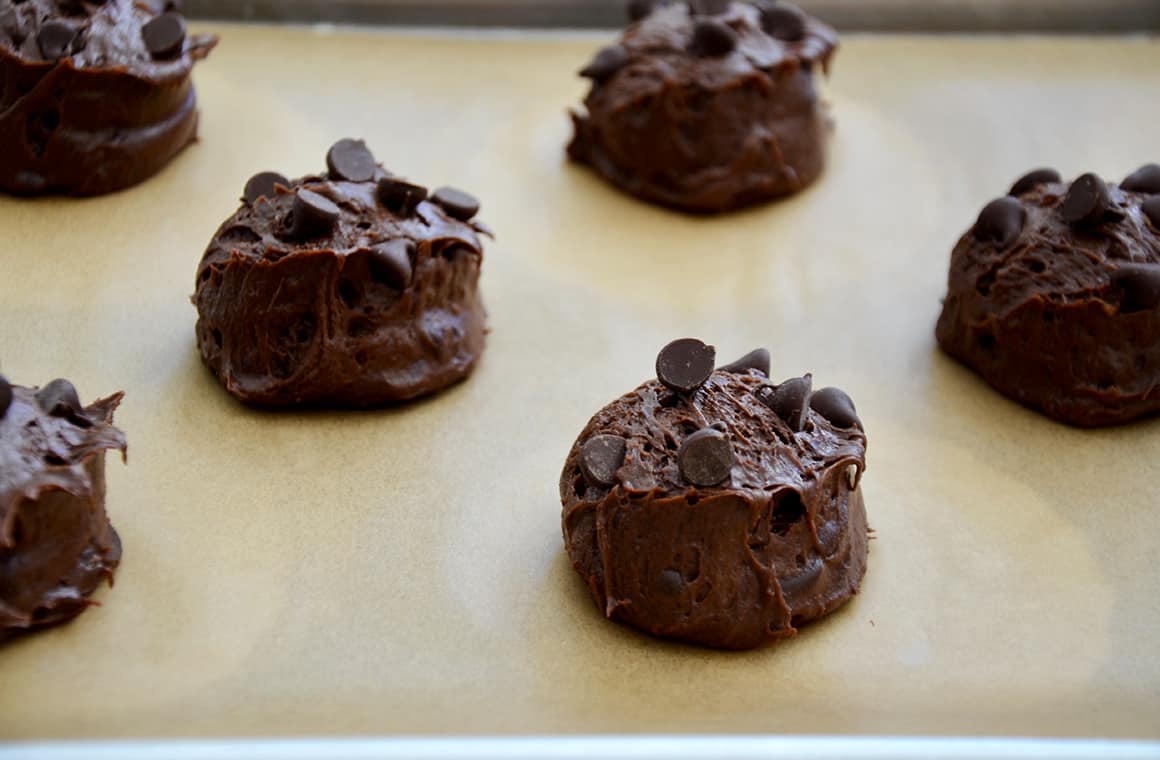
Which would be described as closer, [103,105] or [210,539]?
[210,539]

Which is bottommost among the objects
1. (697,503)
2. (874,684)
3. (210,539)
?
(210,539)

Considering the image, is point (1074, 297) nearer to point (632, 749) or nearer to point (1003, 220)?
point (1003, 220)

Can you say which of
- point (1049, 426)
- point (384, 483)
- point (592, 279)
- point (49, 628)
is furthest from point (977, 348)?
point (49, 628)

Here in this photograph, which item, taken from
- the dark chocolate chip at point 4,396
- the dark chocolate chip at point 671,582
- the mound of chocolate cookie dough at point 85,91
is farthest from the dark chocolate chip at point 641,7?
the dark chocolate chip at point 4,396

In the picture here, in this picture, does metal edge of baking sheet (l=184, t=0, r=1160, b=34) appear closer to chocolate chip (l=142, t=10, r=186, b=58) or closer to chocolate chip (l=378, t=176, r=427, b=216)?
chocolate chip (l=142, t=10, r=186, b=58)

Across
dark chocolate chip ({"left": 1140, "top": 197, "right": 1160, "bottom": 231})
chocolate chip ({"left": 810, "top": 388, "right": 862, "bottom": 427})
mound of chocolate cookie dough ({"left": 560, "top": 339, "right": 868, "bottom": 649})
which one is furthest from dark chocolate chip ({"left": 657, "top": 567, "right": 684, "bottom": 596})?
dark chocolate chip ({"left": 1140, "top": 197, "right": 1160, "bottom": 231})

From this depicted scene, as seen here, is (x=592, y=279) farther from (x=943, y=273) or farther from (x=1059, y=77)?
(x=1059, y=77)

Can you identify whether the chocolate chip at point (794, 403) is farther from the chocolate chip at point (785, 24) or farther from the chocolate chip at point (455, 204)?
the chocolate chip at point (785, 24)

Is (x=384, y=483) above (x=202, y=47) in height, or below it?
below
